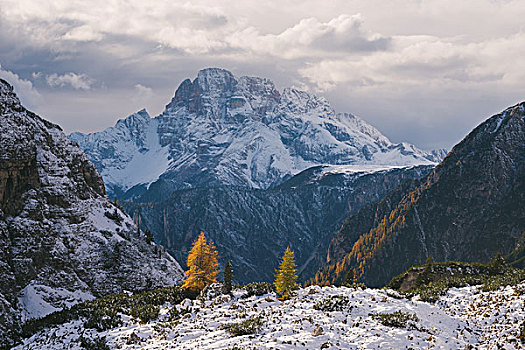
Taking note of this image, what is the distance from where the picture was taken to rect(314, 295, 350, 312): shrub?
4154 cm

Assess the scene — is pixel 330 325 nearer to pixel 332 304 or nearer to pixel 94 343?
pixel 332 304

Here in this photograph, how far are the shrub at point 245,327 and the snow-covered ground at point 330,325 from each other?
0.50 metres

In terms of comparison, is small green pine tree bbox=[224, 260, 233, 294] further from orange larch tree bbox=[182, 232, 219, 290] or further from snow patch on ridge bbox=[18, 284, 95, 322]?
snow patch on ridge bbox=[18, 284, 95, 322]

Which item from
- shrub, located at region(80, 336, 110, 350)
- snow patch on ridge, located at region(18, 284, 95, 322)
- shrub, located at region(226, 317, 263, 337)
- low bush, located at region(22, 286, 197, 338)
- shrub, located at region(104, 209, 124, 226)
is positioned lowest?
snow patch on ridge, located at region(18, 284, 95, 322)

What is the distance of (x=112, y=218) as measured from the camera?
324ft

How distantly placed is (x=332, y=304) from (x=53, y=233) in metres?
62.3

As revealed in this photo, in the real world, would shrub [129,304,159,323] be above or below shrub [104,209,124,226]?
below

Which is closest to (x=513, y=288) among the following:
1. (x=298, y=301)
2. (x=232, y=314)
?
(x=298, y=301)

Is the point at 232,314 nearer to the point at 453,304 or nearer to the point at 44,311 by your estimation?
the point at 453,304

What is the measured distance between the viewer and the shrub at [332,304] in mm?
41541

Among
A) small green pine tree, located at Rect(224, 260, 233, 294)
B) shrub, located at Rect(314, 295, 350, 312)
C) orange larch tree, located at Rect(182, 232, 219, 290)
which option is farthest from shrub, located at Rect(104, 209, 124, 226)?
shrub, located at Rect(314, 295, 350, 312)

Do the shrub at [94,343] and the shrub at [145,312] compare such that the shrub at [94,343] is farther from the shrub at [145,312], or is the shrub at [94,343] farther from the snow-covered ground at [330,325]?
the shrub at [145,312]

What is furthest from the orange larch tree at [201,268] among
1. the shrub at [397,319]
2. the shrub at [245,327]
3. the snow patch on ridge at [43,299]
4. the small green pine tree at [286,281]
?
the shrub at [397,319]

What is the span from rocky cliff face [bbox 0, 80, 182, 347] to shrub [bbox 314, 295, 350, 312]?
47.1 meters
